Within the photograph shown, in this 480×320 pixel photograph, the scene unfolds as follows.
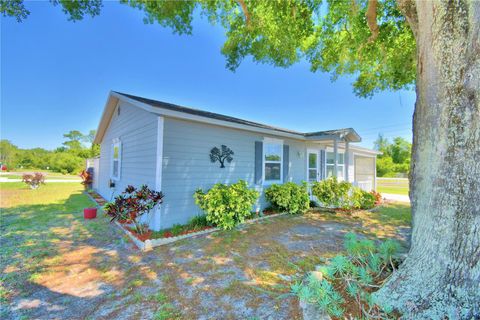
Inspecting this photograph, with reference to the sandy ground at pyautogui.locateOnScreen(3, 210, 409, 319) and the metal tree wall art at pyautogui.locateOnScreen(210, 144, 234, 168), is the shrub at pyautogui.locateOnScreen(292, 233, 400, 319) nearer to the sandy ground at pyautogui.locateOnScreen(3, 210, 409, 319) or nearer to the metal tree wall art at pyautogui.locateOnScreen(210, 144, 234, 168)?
the sandy ground at pyautogui.locateOnScreen(3, 210, 409, 319)

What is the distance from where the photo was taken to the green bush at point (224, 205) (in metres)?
5.44

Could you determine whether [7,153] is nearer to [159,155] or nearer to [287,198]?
[159,155]

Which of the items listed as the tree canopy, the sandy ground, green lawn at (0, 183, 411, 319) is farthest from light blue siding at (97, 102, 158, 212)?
the tree canopy

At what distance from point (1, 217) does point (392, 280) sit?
32.9ft

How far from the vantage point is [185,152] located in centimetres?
571

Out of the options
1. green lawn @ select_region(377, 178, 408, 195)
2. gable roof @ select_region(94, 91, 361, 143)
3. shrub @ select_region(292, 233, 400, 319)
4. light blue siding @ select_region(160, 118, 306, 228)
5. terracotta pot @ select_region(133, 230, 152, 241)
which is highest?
gable roof @ select_region(94, 91, 361, 143)

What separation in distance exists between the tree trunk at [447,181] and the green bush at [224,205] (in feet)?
12.1

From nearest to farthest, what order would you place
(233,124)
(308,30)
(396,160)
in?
(233,124)
(308,30)
(396,160)

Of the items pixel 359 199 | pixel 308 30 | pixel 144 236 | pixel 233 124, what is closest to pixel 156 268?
pixel 144 236

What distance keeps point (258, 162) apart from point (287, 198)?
161cm

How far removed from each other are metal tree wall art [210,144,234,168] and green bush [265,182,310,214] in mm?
2067

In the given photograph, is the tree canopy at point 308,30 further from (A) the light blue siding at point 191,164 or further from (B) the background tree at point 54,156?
(B) the background tree at point 54,156

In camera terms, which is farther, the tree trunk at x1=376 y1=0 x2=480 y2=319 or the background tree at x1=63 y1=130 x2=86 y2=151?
the background tree at x1=63 y1=130 x2=86 y2=151

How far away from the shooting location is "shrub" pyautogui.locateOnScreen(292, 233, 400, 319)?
213cm
